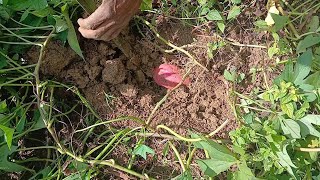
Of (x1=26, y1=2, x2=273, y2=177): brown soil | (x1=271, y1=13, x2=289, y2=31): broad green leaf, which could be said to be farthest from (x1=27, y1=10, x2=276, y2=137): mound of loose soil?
(x1=271, y1=13, x2=289, y2=31): broad green leaf

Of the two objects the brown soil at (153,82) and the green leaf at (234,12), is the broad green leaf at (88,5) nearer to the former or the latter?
the brown soil at (153,82)

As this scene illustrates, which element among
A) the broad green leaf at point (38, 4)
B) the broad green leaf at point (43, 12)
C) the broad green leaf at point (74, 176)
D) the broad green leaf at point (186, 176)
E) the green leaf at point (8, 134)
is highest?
the broad green leaf at point (38, 4)

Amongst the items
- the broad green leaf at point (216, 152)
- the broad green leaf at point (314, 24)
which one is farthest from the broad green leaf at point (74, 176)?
the broad green leaf at point (314, 24)

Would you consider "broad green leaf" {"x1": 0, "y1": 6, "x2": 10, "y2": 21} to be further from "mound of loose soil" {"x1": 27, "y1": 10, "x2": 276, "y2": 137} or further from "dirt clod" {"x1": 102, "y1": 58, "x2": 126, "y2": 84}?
"dirt clod" {"x1": 102, "y1": 58, "x2": 126, "y2": 84}

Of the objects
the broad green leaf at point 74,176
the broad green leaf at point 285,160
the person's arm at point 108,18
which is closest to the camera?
the person's arm at point 108,18

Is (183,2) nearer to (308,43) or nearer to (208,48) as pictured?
(208,48)

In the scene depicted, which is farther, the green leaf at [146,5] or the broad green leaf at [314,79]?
the green leaf at [146,5]

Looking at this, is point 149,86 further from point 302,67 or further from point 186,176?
point 302,67
